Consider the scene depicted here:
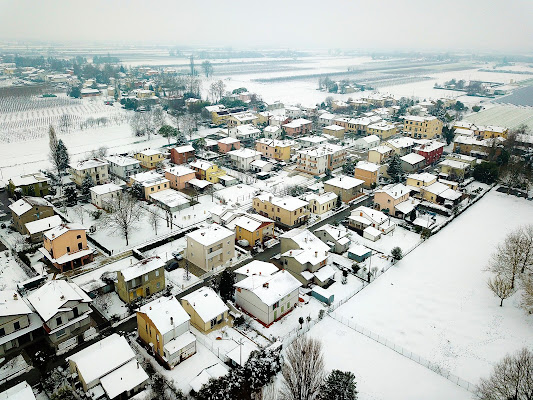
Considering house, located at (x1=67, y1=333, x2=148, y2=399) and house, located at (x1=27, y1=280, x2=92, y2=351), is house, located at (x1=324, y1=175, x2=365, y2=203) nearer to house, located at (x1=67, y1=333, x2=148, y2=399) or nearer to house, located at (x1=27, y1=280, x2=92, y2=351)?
house, located at (x1=27, y1=280, x2=92, y2=351)

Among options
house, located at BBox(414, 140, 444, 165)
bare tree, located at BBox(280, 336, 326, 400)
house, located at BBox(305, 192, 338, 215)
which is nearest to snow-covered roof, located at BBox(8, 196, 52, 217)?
house, located at BBox(305, 192, 338, 215)

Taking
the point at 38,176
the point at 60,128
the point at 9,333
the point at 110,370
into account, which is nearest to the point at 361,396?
the point at 110,370

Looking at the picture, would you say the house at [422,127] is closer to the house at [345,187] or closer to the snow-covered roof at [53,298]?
the house at [345,187]

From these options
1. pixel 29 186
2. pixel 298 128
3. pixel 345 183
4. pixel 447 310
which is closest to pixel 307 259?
pixel 447 310

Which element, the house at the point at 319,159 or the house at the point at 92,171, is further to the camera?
the house at the point at 319,159

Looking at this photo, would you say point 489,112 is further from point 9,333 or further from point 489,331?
point 9,333

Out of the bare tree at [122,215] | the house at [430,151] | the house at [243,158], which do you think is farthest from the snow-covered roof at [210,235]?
the house at [430,151]
